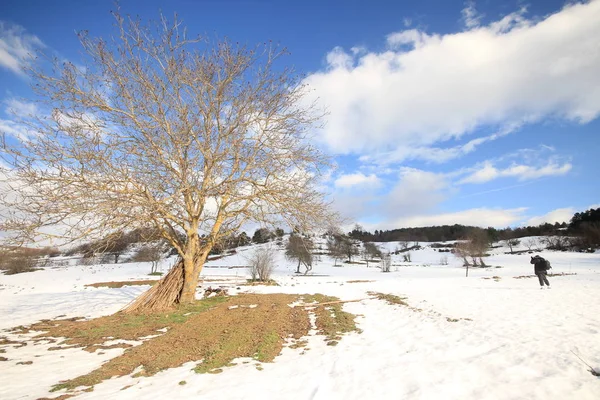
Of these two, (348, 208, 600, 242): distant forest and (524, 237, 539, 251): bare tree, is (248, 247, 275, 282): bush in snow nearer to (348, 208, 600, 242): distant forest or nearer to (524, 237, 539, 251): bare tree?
(348, 208, 600, 242): distant forest

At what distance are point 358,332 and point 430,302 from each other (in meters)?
6.12

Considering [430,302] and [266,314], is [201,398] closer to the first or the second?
[266,314]

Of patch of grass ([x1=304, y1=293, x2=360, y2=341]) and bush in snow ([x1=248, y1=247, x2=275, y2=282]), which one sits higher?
bush in snow ([x1=248, y1=247, x2=275, y2=282])

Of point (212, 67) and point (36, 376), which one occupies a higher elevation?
point (212, 67)

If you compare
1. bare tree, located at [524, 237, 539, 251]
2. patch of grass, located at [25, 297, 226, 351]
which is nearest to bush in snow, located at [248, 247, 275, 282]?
patch of grass, located at [25, 297, 226, 351]

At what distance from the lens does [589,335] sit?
632 centimetres

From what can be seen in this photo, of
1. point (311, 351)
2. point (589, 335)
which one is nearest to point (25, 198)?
point (311, 351)

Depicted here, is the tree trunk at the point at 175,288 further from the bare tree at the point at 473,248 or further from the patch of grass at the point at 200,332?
the bare tree at the point at 473,248

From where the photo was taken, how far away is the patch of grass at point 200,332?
219 inches

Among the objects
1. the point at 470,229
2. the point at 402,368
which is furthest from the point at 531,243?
the point at 402,368

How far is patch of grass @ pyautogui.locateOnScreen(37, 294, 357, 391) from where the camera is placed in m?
5.55

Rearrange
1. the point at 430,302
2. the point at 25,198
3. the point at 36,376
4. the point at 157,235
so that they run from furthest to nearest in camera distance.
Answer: the point at 430,302, the point at 157,235, the point at 25,198, the point at 36,376

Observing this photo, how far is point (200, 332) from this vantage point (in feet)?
24.8

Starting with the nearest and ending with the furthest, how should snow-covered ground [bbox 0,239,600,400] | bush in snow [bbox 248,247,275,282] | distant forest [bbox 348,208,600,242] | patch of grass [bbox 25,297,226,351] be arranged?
snow-covered ground [bbox 0,239,600,400] < patch of grass [bbox 25,297,226,351] < bush in snow [bbox 248,247,275,282] < distant forest [bbox 348,208,600,242]
